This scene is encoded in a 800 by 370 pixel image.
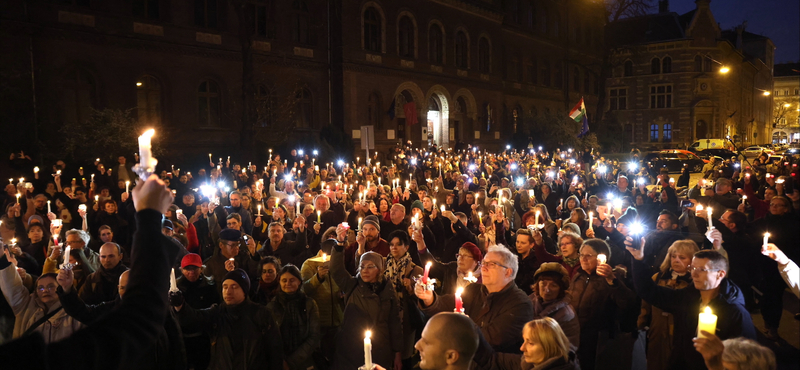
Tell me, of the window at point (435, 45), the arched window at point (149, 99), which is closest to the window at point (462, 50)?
the window at point (435, 45)

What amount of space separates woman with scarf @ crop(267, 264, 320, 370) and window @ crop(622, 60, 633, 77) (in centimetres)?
6278

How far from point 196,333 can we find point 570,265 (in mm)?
3630

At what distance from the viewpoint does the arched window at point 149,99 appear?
20719 mm

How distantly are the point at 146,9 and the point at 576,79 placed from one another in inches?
1456

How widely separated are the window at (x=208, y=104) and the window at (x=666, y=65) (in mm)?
51000

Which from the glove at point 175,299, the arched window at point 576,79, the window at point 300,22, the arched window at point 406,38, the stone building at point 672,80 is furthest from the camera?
the stone building at point 672,80

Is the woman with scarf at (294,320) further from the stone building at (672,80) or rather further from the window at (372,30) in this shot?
the stone building at (672,80)

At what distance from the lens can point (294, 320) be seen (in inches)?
181

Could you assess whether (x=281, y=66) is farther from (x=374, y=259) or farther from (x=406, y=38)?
(x=374, y=259)

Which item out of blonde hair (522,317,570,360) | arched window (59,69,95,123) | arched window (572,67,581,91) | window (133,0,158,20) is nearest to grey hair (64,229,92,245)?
blonde hair (522,317,570,360)

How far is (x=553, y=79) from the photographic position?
145 ft

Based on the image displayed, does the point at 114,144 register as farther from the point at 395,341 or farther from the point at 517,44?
the point at 517,44

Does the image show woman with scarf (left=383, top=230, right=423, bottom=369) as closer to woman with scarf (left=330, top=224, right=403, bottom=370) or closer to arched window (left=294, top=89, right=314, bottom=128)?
woman with scarf (left=330, top=224, right=403, bottom=370)

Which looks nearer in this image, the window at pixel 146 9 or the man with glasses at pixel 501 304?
the man with glasses at pixel 501 304
